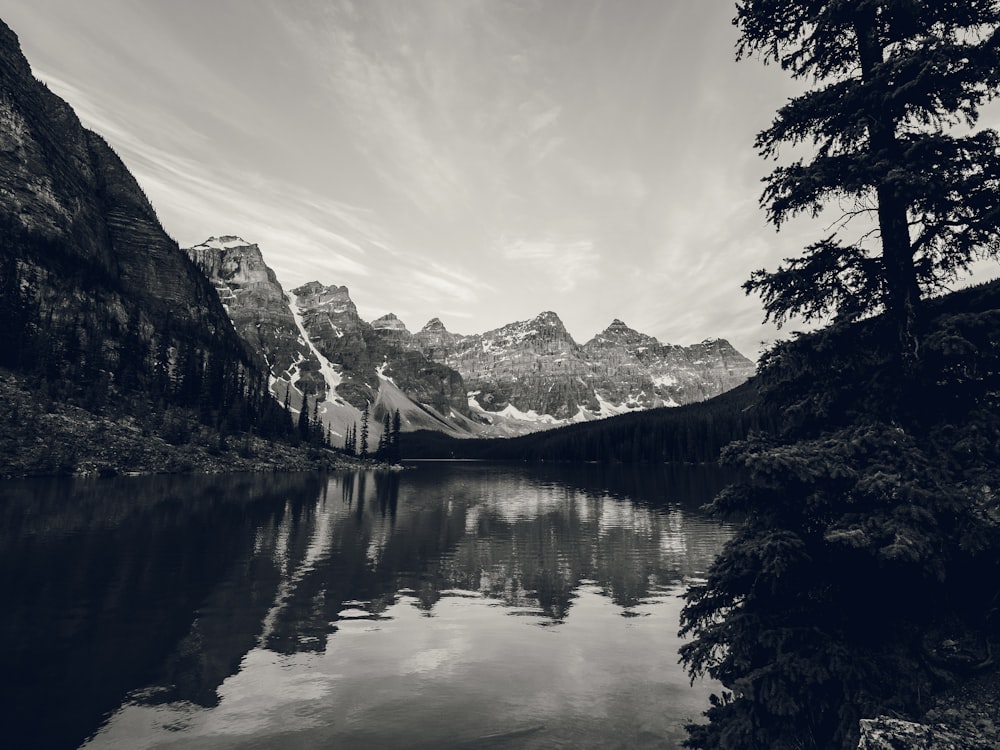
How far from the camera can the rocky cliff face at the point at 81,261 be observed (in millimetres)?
112812

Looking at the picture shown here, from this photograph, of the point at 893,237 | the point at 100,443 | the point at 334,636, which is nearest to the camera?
the point at 893,237

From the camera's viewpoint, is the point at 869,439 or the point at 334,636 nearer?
the point at 869,439

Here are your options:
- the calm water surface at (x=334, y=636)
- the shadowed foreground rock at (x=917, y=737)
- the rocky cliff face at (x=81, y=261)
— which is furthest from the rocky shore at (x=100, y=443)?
the shadowed foreground rock at (x=917, y=737)

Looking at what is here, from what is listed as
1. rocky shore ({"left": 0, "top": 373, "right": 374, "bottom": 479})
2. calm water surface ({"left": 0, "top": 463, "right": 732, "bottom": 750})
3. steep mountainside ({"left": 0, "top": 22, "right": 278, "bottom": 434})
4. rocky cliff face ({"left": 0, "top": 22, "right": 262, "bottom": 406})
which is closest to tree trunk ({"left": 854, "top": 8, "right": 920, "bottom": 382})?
calm water surface ({"left": 0, "top": 463, "right": 732, "bottom": 750})

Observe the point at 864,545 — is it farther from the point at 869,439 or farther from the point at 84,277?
the point at 84,277

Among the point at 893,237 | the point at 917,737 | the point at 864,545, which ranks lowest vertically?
the point at 917,737

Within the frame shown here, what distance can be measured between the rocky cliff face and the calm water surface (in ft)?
303

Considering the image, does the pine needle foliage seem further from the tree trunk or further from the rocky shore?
the rocky shore

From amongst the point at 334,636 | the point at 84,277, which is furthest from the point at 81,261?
the point at 334,636

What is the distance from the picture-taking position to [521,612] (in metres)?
21.4

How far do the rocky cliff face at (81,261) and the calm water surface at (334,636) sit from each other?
92.3m

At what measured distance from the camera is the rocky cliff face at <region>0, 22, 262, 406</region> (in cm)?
11281

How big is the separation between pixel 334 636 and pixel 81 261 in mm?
167631

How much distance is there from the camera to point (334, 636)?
57.4ft
